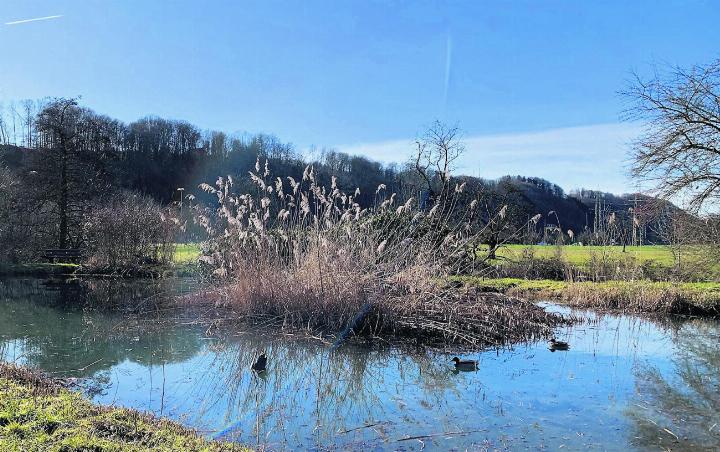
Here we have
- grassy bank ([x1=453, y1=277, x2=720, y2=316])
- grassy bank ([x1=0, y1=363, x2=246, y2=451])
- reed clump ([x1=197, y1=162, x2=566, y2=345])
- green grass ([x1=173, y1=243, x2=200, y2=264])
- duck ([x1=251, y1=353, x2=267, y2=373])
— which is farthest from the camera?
green grass ([x1=173, y1=243, x2=200, y2=264])

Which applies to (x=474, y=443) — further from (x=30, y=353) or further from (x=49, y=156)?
(x=49, y=156)

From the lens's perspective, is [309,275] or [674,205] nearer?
[309,275]

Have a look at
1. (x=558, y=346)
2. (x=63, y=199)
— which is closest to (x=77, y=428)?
(x=558, y=346)

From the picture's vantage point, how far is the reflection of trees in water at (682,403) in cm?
417

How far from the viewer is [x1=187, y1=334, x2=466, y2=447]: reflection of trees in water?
4.25 m

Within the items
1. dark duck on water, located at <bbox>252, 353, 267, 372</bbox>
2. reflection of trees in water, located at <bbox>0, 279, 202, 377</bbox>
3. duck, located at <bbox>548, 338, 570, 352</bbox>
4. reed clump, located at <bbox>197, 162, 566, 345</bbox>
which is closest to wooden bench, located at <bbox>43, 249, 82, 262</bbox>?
reflection of trees in water, located at <bbox>0, 279, 202, 377</bbox>

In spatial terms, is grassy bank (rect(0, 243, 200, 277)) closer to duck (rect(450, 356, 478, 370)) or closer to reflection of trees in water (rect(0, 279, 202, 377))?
reflection of trees in water (rect(0, 279, 202, 377))

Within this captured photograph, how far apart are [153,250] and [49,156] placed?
305 inches

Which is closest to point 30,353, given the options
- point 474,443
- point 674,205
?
point 474,443

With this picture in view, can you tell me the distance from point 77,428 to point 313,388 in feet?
7.68

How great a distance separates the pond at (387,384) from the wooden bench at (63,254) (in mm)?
11174

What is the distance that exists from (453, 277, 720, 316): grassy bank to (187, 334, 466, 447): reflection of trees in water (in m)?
3.81

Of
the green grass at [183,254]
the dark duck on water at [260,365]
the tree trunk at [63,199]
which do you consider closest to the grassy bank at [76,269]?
the green grass at [183,254]

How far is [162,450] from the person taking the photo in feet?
10.7
